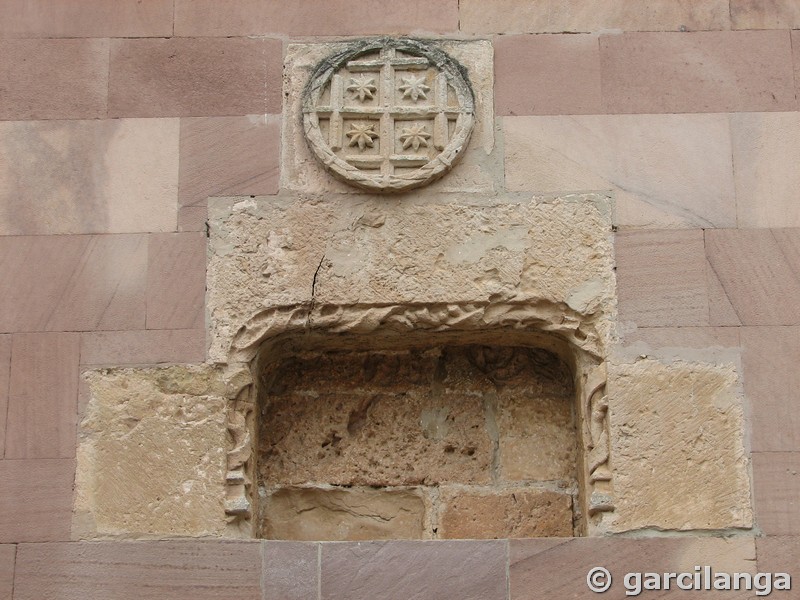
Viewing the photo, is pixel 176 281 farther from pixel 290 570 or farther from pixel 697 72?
pixel 697 72

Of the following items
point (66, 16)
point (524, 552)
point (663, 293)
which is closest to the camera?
point (524, 552)

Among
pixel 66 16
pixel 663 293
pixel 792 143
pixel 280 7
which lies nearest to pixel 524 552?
pixel 663 293

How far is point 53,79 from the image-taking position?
4.75 meters

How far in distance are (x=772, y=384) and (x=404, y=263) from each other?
132cm

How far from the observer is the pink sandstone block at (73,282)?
4473mm

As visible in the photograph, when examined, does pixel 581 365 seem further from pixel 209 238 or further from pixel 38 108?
pixel 38 108

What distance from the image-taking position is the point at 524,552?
4152mm

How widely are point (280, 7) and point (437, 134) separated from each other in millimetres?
821

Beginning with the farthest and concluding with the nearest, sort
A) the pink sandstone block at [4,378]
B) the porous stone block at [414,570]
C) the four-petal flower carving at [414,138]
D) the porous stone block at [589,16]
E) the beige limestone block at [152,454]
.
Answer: the porous stone block at [589,16], the four-petal flower carving at [414,138], the pink sandstone block at [4,378], the beige limestone block at [152,454], the porous stone block at [414,570]

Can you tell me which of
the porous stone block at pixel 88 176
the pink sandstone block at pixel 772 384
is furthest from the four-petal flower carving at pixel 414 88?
the pink sandstone block at pixel 772 384

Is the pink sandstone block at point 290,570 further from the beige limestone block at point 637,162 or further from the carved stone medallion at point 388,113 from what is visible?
the beige limestone block at point 637,162

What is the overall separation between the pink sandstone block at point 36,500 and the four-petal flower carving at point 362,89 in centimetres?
163

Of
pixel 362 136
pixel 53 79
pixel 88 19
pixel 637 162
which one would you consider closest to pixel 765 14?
pixel 637 162

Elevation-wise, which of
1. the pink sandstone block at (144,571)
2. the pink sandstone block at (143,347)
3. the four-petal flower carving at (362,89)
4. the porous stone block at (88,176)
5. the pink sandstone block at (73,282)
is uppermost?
the four-petal flower carving at (362,89)
